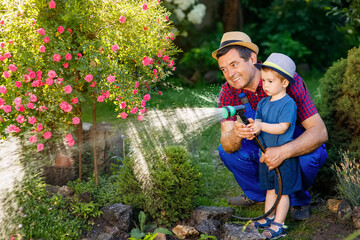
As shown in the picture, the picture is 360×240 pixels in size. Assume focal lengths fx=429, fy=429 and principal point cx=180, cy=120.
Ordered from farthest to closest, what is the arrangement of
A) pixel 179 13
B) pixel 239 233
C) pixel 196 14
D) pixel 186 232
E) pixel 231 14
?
pixel 231 14, pixel 196 14, pixel 179 13, pixel 186 232, pixel 239 233

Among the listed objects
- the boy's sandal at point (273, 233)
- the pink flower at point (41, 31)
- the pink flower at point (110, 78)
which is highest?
the pink flower at point (41, 31)

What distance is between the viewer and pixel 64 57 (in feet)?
12.9

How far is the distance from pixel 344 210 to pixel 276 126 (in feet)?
3.43

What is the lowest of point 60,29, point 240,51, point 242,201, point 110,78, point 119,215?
point 242,201

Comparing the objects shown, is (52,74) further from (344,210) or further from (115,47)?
(344,210)

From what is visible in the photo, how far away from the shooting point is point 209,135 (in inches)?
243

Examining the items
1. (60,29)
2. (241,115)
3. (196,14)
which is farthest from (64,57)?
(196,14)

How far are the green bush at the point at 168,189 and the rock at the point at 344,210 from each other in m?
1.18

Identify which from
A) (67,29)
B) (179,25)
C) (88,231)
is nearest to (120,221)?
(88,231)

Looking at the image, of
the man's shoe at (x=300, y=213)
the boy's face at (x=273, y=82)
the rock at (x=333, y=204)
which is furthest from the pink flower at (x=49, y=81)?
the rock at (x=333, y=204)

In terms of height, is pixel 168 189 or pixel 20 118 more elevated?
pixel 20 118

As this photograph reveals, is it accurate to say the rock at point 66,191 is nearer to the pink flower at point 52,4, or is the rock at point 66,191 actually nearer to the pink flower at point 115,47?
the pink flower at point 115,47

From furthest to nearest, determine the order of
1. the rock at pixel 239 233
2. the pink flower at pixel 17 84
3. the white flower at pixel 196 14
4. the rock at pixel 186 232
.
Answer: the white flower at pixel 196 14, the pink flower at pixel 17 84, the rock at pixel 186 232, the rock at pixel 239 233

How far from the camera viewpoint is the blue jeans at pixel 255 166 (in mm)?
3329
